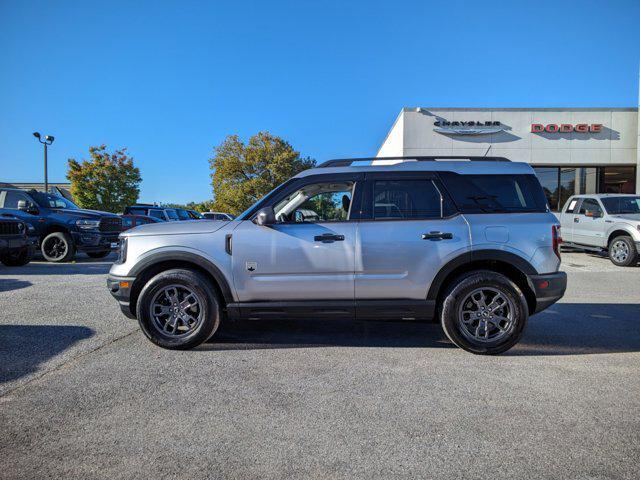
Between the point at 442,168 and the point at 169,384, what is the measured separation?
11.0ft

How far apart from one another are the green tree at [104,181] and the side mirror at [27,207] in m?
35.1

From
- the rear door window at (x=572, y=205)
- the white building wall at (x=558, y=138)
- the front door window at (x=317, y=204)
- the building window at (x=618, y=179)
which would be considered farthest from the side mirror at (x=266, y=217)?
the building window at (x=618, y=179)

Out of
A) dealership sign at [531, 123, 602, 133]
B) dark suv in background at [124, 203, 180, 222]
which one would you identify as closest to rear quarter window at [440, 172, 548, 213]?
dark suv in background at [124, 203, 180, 222]

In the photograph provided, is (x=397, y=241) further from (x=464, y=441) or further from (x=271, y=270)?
(x=464, y=441)

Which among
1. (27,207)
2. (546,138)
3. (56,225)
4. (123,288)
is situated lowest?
(123,288)

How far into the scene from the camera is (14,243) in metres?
9.84

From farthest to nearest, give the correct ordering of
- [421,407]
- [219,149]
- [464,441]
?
[219,149] < [421,407] < [464,441]

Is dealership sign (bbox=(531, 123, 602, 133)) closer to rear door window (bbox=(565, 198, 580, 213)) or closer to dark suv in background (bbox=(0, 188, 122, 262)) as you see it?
rear door window (bbox=(565, 198, 580, 213))

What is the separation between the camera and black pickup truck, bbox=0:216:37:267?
31.8 ft

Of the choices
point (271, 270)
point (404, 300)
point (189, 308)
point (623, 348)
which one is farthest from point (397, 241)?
point (623, 348)

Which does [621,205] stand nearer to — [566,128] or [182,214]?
[566,128]

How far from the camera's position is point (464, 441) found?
2.47 metres

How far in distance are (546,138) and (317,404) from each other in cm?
2443

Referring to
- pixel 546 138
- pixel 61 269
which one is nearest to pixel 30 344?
pixel 61 269
